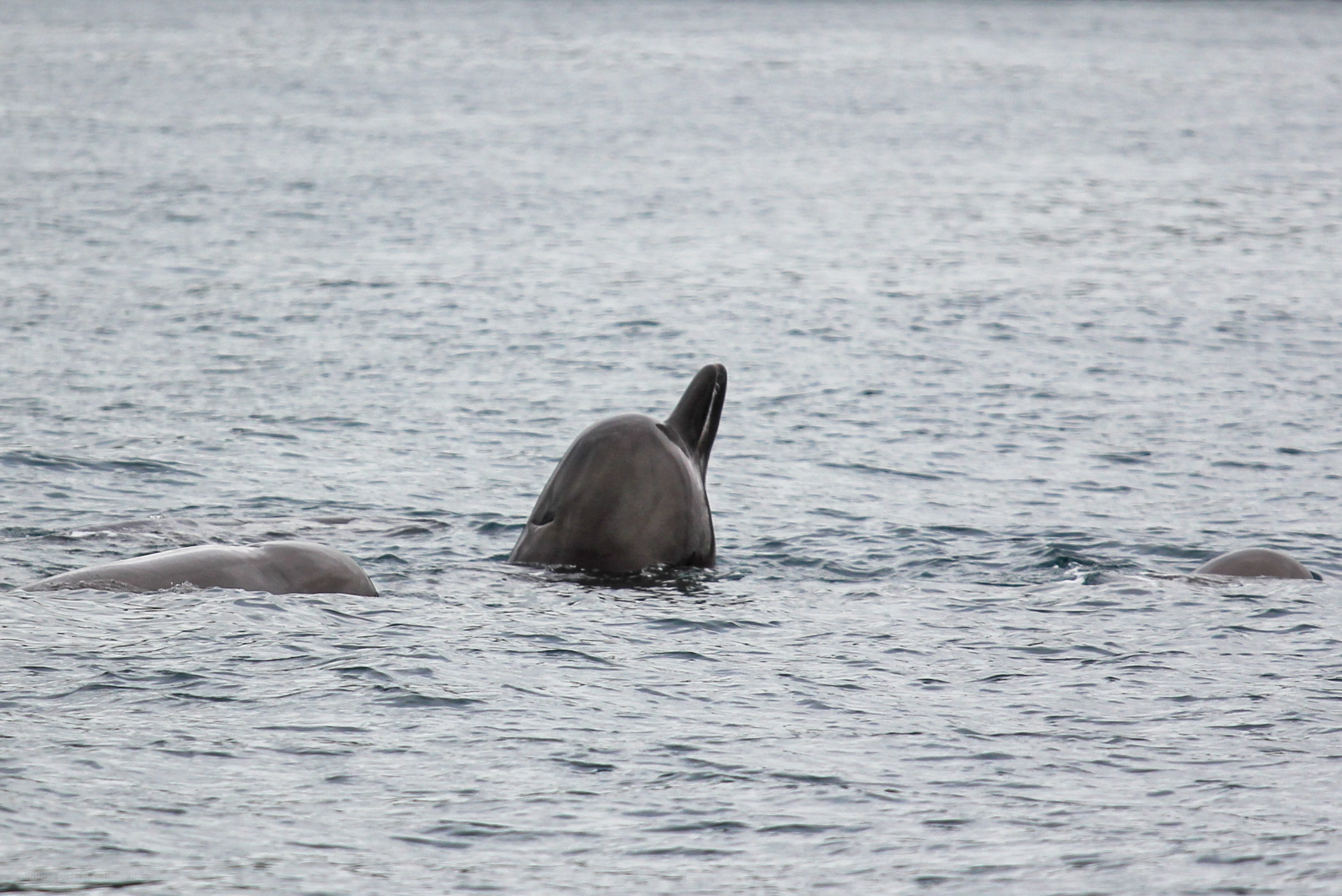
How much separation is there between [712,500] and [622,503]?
373cm

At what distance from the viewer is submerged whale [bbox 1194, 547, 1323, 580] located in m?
11.1

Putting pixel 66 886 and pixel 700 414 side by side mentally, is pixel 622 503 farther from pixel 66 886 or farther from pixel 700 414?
pixel 66 886

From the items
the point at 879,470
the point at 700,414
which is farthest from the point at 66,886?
the point at 879,470

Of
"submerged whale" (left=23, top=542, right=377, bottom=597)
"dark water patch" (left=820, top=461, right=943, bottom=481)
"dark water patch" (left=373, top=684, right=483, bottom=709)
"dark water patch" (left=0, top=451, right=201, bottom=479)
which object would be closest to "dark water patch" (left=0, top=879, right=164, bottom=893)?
"dark water patch" (left=373, top=684, right=483, bottom=709)

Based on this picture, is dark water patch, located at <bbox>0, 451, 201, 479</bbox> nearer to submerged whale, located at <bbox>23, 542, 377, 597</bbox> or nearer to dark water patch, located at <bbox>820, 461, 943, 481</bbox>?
submerged whale, located at <bbox>23, 542, 377, 597</bbox>

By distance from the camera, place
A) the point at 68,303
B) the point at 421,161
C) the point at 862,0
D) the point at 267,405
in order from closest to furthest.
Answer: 1. the point at 267,405
2. the point at 68,303
3. the point at 421,161
4. the point at 862,0

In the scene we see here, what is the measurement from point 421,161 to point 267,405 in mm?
20944

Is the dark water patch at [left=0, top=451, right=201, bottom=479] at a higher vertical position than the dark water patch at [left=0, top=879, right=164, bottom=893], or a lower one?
lower

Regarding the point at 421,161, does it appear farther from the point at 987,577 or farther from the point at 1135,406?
the point at 987,577

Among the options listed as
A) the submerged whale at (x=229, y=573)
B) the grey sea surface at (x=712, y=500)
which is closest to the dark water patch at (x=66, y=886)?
the grey sea surface at (x=712, y=500)

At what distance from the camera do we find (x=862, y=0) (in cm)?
11306

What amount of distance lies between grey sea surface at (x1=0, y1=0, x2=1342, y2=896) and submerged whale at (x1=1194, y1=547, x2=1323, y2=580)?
23 cm

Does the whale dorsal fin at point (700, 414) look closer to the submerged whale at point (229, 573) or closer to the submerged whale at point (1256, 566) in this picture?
the submerged whale at point (229, 573)

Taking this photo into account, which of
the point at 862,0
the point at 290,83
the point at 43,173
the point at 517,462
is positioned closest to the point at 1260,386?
the point at 517,462
